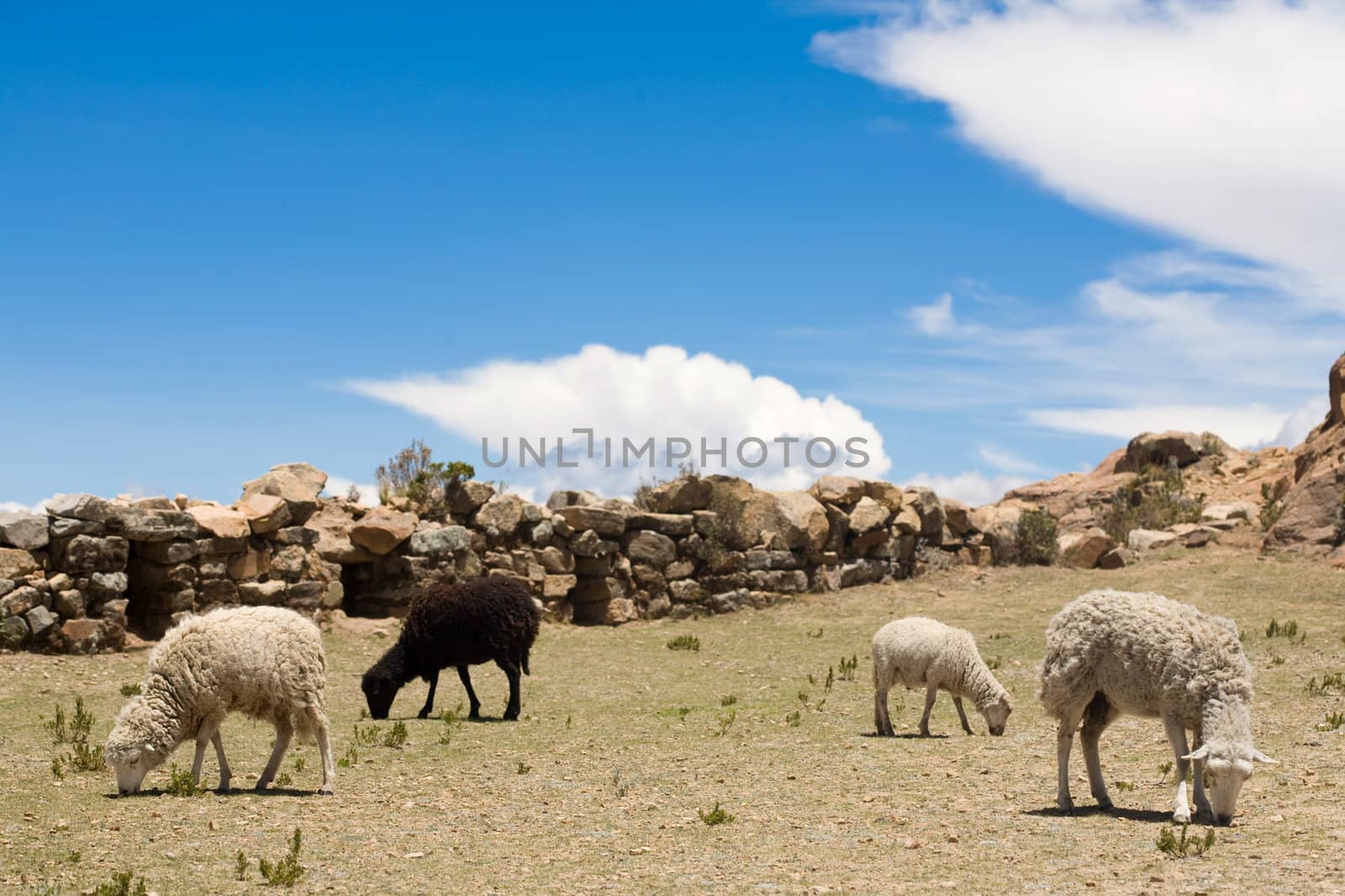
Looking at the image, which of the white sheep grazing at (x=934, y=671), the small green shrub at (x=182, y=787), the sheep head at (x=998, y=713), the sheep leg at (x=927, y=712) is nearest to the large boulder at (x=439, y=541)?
the white sheep grazing at (x=934, y=671)

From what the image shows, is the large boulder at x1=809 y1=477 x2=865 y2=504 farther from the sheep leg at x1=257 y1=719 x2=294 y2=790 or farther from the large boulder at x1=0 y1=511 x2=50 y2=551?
the sheep leg at x1=257 y1=719 x2=294 y2=790

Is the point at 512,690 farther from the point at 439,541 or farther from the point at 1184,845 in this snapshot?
the point at 1184,845

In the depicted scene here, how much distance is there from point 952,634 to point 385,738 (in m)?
6.52

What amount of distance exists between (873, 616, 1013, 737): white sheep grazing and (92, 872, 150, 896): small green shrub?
8455 mm

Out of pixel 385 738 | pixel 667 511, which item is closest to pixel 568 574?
pixel 667 511

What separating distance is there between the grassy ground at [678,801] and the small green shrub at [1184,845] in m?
0.08

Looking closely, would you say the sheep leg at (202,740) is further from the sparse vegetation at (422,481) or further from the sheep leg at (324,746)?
the sparse vegetation at (422,481)

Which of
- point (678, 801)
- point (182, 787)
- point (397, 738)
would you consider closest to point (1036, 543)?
point (397, 738)

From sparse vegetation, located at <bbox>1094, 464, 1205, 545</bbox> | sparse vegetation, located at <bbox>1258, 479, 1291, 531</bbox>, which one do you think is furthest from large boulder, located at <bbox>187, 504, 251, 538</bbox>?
sparse vegetation, located at <bbox>1258, 479, 1291, 531</bbox>

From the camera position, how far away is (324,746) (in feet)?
35.1

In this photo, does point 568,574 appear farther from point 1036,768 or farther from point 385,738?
point 1036,768

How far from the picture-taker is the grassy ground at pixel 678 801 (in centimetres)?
779

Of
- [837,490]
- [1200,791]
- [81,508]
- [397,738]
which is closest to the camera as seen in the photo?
[1200,791]

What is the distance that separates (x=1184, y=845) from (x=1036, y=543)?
2459 cm
